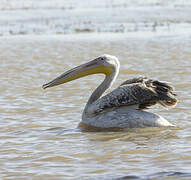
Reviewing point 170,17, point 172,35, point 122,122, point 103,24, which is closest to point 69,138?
point 122,122

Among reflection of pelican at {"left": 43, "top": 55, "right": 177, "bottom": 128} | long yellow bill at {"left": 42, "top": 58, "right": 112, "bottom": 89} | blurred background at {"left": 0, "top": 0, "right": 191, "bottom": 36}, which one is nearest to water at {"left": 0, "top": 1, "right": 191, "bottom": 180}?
reflection of pelican at {"left": 43, "top": 55, "right": 177, "bottom": 128}

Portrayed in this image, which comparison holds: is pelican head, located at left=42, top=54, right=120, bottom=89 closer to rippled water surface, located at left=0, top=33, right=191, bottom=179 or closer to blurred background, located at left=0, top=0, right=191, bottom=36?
rippled water surface, located at left=0, top=33, right=191, bottom=179

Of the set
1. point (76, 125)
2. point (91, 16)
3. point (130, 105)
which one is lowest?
point (91, 16)

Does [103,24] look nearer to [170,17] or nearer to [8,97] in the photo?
[170,17]

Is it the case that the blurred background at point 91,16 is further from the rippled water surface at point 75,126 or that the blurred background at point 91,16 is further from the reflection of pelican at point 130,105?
the reflection of pelican at point 130,105

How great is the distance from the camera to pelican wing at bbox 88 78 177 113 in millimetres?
6832

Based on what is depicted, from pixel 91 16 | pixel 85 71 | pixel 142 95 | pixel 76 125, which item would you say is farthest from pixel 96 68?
pixel 91 16

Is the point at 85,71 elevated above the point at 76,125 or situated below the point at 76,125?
above

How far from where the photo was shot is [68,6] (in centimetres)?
2628

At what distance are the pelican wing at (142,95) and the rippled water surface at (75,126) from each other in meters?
0.35

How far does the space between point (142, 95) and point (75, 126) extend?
40.7 inches

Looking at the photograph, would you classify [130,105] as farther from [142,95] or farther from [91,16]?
[91,16]

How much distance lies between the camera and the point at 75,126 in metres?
7.34

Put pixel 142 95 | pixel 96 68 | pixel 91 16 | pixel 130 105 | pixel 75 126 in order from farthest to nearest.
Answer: pixel 91 16, pixel 96 68, pixel 75 126, pixel 130 105, pixel 142 95
